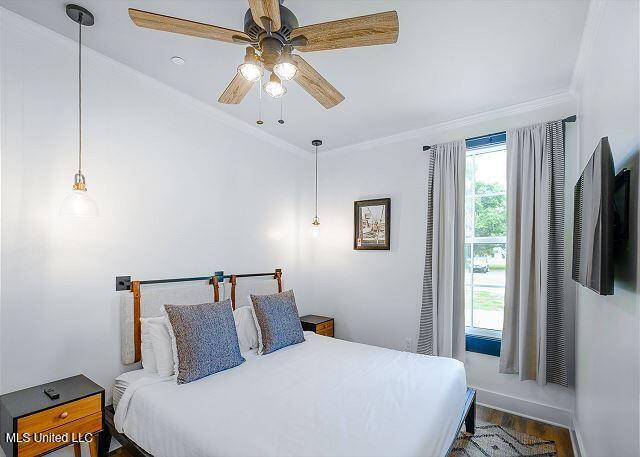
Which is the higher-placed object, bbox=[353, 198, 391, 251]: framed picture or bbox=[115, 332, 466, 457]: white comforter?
bbox=[353, 198, 391, 251]: framed picture

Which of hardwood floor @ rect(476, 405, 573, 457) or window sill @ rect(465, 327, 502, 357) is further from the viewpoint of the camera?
window sill @ rect(465, 327, 502, 357)

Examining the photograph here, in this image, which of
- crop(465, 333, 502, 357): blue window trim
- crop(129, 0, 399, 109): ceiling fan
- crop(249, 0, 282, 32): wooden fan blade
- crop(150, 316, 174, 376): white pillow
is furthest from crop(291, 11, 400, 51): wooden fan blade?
crop(465, 333, 502, 357): blue window trim

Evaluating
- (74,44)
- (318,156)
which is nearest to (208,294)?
(74,44)

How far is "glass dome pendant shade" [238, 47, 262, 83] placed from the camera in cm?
160

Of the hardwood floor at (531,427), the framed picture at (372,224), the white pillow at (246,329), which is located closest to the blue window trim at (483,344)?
the hardwood floor at (531,427)

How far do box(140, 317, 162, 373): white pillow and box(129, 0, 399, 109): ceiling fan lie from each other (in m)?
1.87

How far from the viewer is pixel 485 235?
3.32 m

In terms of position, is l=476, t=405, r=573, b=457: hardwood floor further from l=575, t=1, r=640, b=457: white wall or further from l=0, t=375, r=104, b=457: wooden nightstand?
l=0, t=375, r=104, b=457: wooden nightstand

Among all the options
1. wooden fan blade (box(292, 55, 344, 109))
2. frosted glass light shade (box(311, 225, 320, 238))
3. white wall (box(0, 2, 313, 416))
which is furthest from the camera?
frosted glass light shade (box(311, 225, 320, 238))

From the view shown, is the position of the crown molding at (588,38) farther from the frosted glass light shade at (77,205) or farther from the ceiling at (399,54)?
the frosted glass light shade at (77,205)

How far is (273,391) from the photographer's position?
2029mm

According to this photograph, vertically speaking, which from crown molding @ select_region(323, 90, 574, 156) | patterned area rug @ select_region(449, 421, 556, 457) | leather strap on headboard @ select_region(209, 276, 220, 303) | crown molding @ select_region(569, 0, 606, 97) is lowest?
patterned area rug @ select_region(449, 421, 556, 457)

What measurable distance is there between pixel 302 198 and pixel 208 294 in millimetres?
1894

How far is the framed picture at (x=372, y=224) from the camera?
3.86 meters
